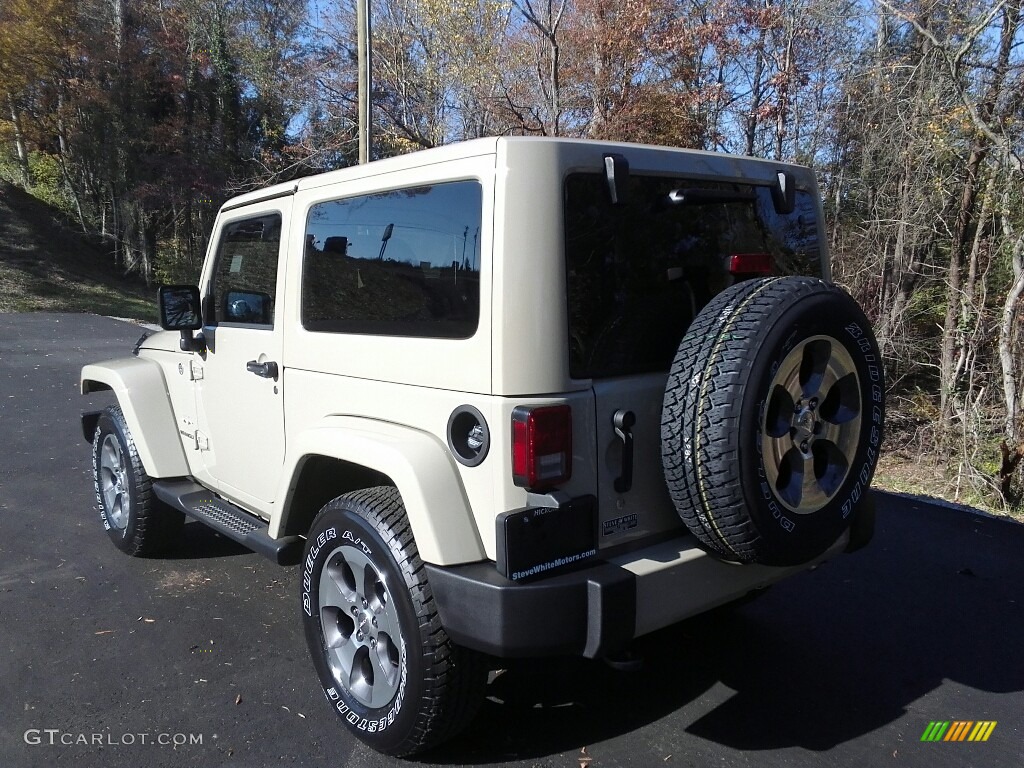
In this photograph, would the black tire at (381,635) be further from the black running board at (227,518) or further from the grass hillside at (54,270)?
the grass hillside at (54,270)

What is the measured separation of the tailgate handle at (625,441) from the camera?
98.7 inches

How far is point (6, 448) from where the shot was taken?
23.0ft

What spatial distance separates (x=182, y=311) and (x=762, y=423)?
294 centimetres

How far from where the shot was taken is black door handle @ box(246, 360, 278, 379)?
3.38 m

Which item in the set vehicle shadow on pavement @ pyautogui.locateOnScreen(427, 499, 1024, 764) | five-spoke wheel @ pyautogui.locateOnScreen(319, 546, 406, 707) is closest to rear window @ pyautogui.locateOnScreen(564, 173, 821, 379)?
five-spoke wheel @ pyautogui.locateOnScreen(319, 546, 406, 707)

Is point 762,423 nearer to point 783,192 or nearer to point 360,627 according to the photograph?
point 783,192

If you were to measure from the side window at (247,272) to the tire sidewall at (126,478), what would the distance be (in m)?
1.12

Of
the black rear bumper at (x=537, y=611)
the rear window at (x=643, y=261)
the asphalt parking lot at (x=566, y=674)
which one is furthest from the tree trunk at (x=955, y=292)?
the black rear bumper at (x=537, y=611)

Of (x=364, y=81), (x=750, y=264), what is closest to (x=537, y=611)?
(x=750, y=264)

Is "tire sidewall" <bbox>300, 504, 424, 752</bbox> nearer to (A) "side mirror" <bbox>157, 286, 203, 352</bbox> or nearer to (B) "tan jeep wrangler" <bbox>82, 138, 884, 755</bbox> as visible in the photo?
(B) "tan jeep wrangler" <bbox>82, 138, 884, 755</bbox>

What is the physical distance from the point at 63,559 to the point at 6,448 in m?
3.11

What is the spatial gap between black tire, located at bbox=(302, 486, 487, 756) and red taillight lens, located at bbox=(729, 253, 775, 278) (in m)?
1.46

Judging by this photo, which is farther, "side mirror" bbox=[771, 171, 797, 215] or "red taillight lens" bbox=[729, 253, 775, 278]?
"side mirror" bbox=[771, 171, 797, 215]

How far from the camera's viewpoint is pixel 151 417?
4301 mm
